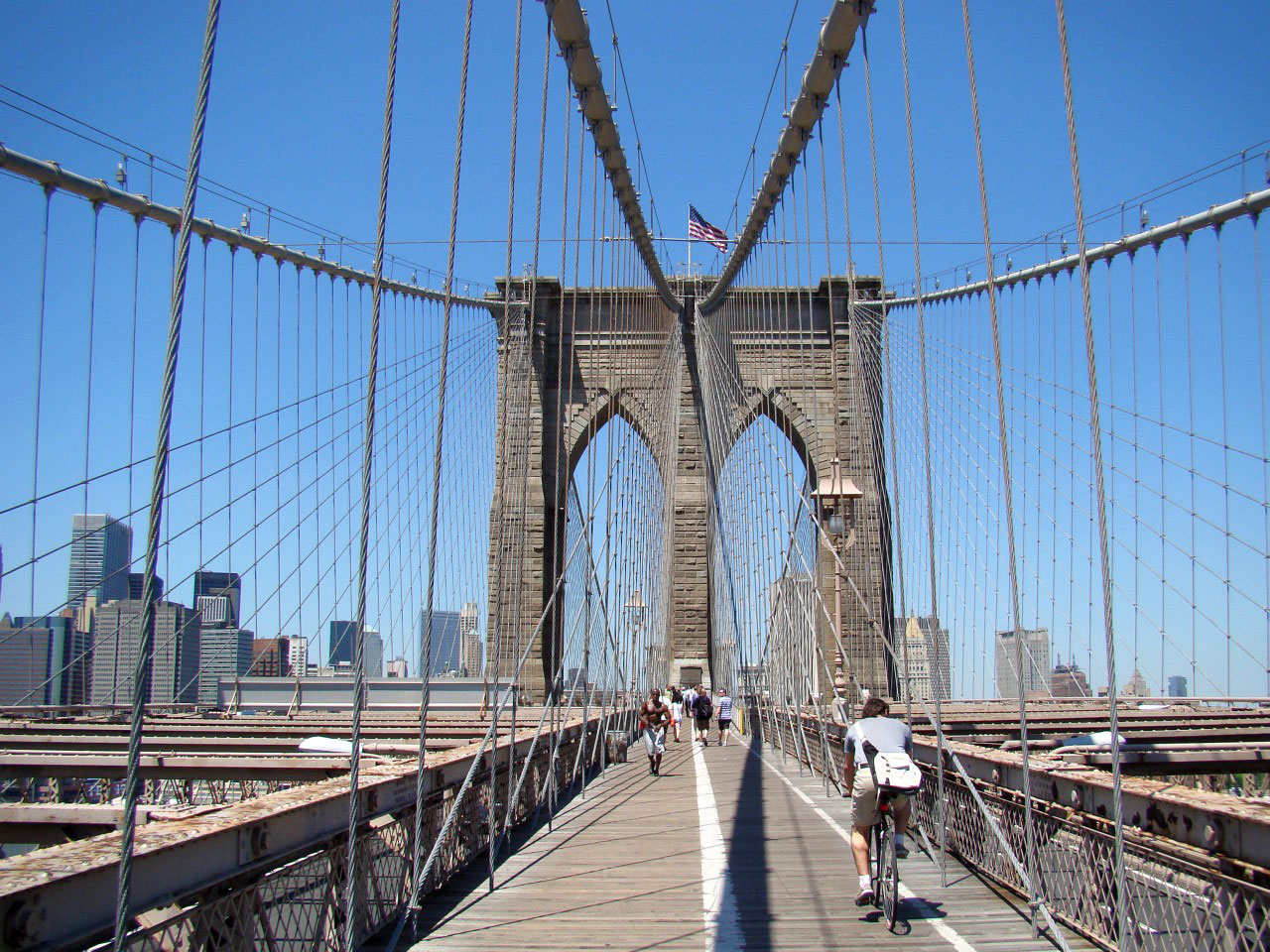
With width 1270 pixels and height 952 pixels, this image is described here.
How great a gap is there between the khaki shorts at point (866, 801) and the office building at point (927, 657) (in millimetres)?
654

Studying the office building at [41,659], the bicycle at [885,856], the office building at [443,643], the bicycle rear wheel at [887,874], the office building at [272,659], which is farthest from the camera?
the office building at [272,659]

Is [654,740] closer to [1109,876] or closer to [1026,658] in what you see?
[1109,876]

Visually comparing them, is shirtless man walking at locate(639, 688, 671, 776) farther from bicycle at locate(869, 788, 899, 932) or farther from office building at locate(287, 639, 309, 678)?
office building at locate(287, 639, 309, 678)

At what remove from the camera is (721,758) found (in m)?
13.6

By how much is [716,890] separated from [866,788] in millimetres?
876

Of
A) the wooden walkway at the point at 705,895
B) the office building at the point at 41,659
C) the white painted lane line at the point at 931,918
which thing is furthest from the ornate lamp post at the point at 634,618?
the white painted lane line at the point at 931,918

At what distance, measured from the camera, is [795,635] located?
1209cm

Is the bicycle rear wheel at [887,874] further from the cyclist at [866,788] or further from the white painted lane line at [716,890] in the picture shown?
the white painted lane line at [716,890]

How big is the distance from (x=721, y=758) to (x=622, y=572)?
2.63m

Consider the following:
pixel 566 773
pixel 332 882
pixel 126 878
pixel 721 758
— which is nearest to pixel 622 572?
pixel 721 758

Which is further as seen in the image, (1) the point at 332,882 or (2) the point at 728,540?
(2) the point at 728,540

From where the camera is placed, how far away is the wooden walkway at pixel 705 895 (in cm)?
407

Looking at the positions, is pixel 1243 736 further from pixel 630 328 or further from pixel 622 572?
pixel 630 328

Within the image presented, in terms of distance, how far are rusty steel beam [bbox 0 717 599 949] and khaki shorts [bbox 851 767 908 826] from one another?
1874 millimetres
